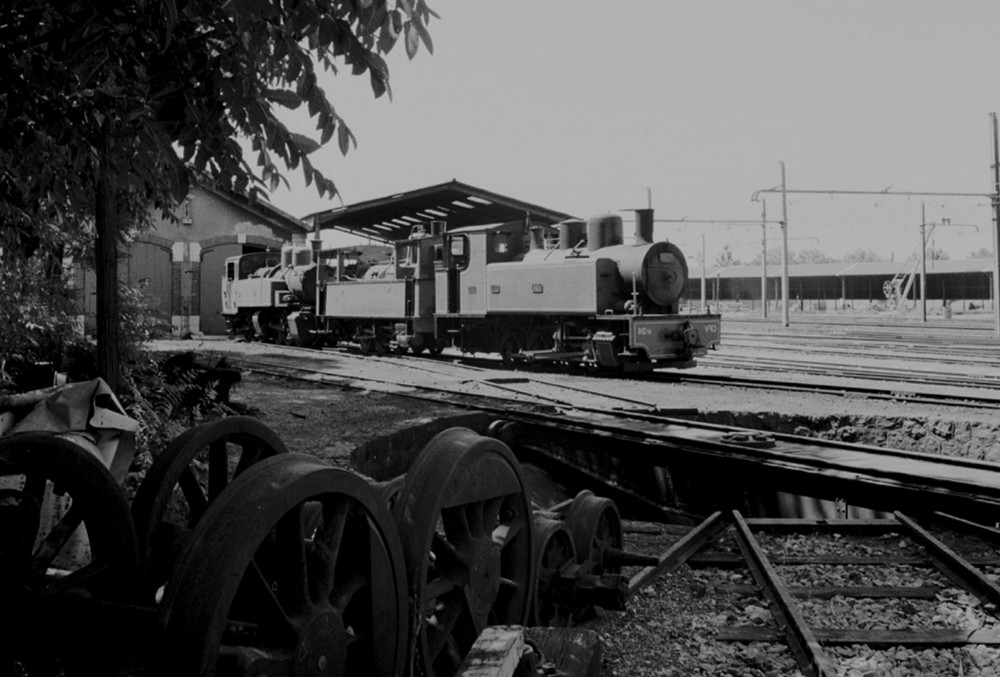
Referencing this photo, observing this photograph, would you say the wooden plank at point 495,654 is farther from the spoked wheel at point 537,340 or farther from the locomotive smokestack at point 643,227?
the spoked wheel at point 537,340

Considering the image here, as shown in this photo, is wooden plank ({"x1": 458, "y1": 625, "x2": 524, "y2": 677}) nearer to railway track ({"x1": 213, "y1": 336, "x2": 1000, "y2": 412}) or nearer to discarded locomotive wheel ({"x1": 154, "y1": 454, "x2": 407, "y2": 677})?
discarded locomotive wheel ({"x1": 154, "y1": 454, "x2": 407, "y2": 677})

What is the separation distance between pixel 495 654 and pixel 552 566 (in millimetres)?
1528

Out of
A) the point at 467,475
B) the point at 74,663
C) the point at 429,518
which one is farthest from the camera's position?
the point at 467,475

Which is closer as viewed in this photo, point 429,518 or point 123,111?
point 429,518

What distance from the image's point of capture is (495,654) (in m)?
2.30

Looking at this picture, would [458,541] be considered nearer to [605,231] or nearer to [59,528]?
[59,528]

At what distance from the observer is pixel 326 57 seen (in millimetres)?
3516

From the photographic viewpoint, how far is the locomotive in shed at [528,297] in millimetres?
14516

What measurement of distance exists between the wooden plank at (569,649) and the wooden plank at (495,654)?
0.28 meters

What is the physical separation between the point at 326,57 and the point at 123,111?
0.87 m

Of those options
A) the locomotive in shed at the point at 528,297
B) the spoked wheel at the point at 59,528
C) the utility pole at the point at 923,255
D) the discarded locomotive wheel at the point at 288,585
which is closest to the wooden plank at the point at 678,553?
the discarded locomotive wheel at the point at 288,585

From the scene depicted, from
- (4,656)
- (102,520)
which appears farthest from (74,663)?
(102,520)

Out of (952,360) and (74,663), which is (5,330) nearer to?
(74,663)

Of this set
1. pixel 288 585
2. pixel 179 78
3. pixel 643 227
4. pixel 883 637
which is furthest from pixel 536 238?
pixel 288 585
